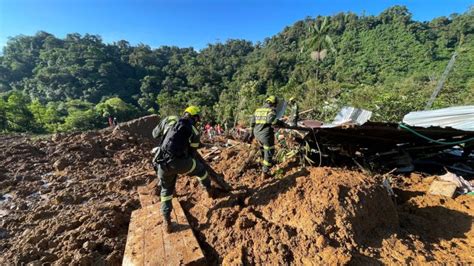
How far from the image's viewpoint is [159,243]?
3201 millimetres

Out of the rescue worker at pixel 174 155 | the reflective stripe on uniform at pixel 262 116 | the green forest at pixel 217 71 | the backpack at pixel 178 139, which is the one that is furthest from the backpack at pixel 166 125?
the green forest at pixel 217 71

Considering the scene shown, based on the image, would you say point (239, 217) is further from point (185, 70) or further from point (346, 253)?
point (185, 70)

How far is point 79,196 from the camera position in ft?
18.5

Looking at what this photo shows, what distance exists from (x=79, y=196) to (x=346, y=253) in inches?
210

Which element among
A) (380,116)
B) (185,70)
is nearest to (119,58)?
(185,70)

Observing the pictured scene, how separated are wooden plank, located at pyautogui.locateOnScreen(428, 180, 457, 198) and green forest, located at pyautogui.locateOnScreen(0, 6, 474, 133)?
16.6 metres

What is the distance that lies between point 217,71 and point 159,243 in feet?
250

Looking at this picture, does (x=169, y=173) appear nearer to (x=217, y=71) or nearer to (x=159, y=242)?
(x=159, y=242)

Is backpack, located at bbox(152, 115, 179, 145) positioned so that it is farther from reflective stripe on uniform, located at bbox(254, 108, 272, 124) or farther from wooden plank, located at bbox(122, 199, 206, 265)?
reflective stripe on uniform, located at bbox(254, 108, 272, 124)

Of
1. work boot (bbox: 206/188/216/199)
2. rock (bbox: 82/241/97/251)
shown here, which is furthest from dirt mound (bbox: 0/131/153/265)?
work boot (bbox: 206/188/216/199)

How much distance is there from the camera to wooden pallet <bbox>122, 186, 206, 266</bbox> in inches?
113

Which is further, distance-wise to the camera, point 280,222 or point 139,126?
point 139,126

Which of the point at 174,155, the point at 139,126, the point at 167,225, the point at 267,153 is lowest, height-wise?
the point at 139,126

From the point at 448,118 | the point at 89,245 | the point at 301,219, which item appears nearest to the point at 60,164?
the point at 89,245
